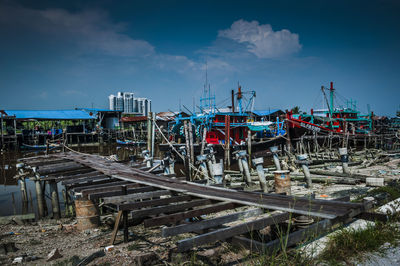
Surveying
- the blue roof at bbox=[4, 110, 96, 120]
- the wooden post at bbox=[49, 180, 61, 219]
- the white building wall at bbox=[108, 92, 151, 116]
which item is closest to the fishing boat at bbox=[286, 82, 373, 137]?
the wooden post at bbox=[49, 180, 61, 219]

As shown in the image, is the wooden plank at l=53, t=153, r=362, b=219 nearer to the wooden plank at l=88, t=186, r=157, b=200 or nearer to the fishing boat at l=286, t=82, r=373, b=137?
the wooden plank at l=88, t=186, r=157, b=200

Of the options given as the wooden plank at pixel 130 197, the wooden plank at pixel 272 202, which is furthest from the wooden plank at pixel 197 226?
the wooden plank at pixel 130 197

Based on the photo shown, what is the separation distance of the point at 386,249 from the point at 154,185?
179 inches

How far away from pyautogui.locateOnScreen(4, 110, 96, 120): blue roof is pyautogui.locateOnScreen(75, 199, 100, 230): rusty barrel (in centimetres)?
3516

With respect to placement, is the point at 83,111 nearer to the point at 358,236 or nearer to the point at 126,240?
the point at 126,240

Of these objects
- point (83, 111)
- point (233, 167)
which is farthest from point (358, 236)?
point (83, 111)

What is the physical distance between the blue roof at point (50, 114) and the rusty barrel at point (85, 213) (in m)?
35.2

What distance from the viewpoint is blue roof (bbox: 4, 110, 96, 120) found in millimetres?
37656

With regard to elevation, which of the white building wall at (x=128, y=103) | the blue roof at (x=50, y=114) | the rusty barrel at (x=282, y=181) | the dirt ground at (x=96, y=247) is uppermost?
the white building wall at (x=128, y=103)

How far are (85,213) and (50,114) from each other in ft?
126

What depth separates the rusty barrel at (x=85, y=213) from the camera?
7.51m

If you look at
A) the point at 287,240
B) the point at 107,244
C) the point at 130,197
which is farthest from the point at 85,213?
the point at 287,240

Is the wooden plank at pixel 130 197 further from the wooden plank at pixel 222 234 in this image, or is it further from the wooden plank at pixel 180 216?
the wooden plank at pixel 222 234

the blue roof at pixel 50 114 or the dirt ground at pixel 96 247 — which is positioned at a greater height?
the blue roof at pixel 50 114
